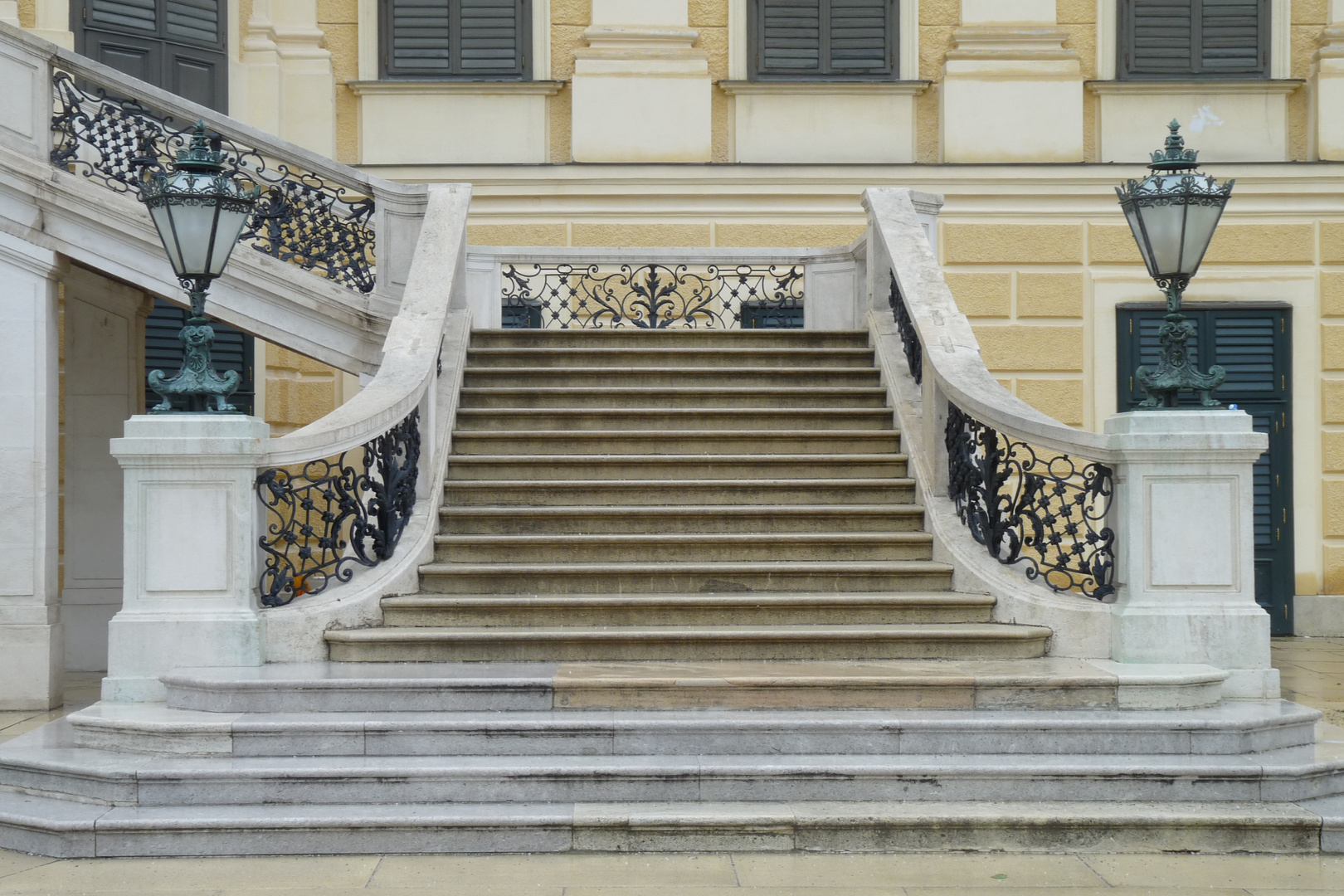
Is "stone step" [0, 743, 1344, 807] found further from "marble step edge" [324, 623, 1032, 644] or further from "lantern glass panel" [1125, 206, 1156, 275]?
"lantern glass panel" [1125, 206, 1156, 275]

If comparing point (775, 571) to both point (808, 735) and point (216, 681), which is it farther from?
point (216, 681)

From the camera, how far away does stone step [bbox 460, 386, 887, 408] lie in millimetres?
8766

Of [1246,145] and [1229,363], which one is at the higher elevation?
[1246,145]

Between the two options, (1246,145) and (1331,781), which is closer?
(1331,781)

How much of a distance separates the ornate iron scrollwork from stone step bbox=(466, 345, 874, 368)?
396mm

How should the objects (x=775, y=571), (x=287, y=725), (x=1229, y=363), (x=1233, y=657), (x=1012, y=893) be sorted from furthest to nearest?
(x=1229, y=363)
(x=775, y=571)
(x=1233, y=657)
(x=287, y=725)
(x=1012, y=893)

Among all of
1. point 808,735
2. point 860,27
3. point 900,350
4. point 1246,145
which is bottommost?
point 808,735

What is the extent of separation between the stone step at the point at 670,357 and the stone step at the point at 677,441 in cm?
91

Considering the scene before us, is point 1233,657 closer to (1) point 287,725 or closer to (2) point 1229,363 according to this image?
(1) point 287,725

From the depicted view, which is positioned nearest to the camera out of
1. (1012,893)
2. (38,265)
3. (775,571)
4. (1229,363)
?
(1012,893)

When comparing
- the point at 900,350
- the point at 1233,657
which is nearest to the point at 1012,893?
the point at 1233,657

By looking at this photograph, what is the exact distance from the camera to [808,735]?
5.55 m

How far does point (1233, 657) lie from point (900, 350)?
3211 millimetres

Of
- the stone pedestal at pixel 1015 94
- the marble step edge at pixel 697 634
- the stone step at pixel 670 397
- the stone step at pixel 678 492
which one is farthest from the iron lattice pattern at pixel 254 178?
the stone pedestal at pixel 1015 94
